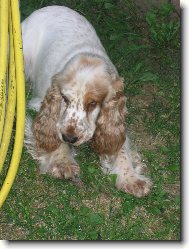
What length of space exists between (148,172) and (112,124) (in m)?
0.47

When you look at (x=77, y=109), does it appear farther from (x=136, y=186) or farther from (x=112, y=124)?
(x=136, y=186)

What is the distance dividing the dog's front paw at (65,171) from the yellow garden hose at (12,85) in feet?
1.79

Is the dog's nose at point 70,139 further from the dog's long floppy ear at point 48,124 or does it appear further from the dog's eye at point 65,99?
the dog's long floppy ear at point 48,124

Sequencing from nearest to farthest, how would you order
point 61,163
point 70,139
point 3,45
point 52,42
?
1. point 3,45
2. point 70,139
3. point 61,163
4. point 52,42

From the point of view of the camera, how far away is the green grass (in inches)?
165

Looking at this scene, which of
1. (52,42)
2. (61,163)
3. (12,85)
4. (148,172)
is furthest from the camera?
(52,42)

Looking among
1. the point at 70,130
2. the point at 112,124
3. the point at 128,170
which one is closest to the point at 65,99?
the point at 70,130

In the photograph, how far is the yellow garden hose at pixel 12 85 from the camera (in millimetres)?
3896

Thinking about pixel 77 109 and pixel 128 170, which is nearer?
pixel 77 109

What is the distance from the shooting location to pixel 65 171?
4.61m

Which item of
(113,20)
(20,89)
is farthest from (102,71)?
(113,20)

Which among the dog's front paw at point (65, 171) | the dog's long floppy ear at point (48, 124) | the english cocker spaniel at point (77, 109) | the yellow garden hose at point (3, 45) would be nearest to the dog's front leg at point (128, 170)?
A: the english cocker spaniel at point (77, 109)

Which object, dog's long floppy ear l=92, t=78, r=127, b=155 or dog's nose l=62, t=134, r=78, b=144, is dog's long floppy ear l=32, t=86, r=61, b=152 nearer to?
dog's long floppy ear l=92, t=78, r=127, b=155

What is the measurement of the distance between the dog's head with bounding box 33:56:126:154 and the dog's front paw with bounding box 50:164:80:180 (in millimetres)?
218
